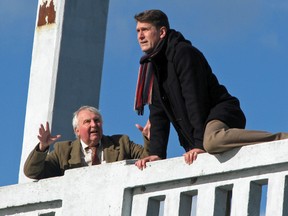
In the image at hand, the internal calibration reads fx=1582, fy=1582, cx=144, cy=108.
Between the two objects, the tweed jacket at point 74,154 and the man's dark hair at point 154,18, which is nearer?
the man's dark hair at point 154,18

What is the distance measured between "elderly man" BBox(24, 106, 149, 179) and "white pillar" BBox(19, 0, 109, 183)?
926mm

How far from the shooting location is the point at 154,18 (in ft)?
37.1

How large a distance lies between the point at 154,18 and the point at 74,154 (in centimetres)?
142

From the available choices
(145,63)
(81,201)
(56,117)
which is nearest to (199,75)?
(145,63)

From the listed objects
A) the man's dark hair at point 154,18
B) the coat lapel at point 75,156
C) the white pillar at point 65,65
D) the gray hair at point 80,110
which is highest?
the white pillar at point 65,65

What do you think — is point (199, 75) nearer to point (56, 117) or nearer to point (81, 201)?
point (81, 201)

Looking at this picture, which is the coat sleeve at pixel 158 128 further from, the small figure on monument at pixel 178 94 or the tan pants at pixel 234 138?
the tan pants at pixel 234 138

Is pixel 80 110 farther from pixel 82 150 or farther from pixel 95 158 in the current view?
pixel 95 158

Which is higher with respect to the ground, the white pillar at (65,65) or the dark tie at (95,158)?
the white pillar at (65,65)

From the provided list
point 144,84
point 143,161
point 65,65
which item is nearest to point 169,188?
point 143,161

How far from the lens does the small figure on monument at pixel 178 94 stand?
10.8 meters

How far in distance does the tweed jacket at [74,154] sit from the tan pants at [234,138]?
151cm

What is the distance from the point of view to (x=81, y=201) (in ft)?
37.1

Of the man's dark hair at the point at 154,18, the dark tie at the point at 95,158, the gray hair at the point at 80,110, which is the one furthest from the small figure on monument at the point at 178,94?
the gray hair at the point at 80,110
